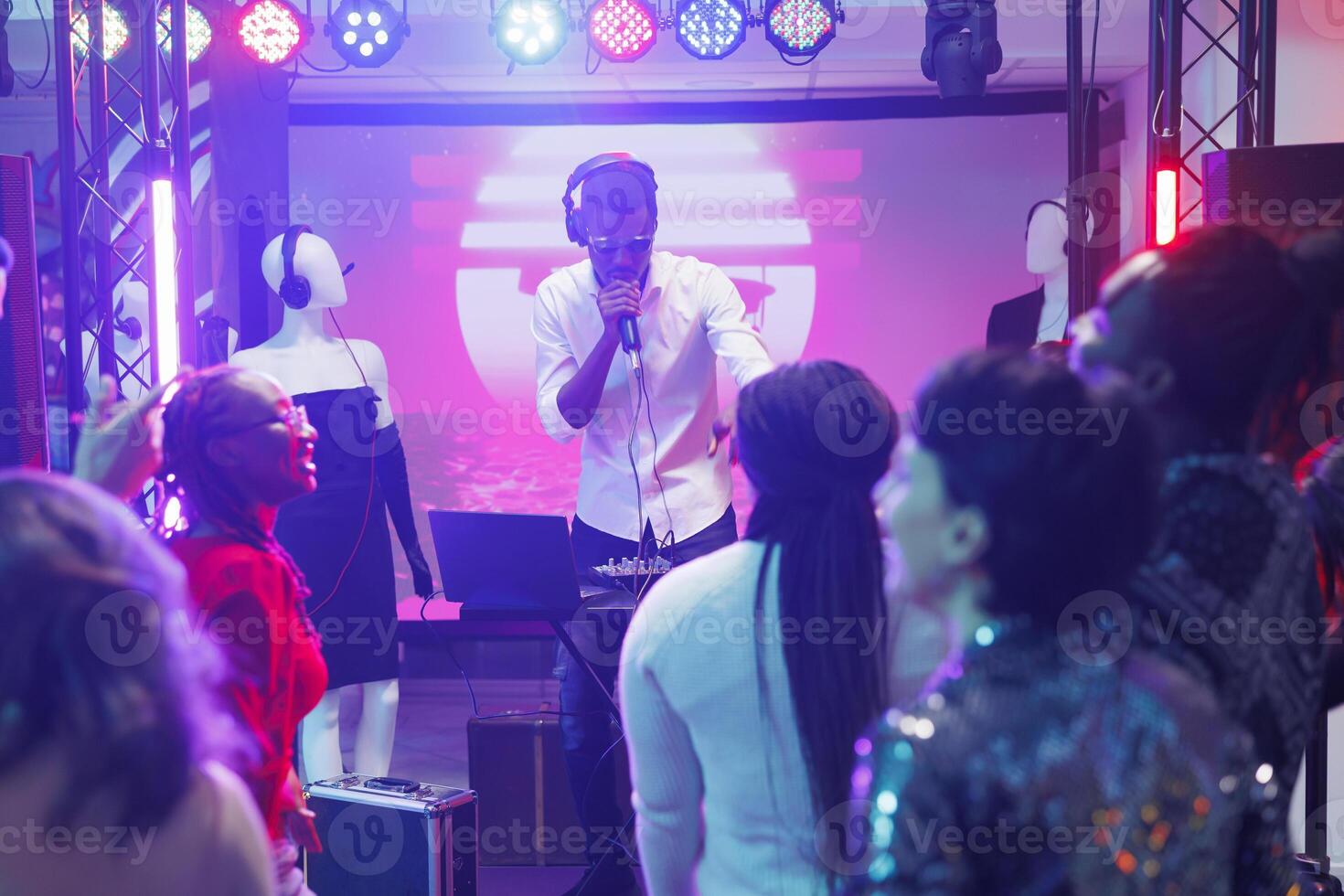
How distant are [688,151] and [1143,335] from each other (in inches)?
213

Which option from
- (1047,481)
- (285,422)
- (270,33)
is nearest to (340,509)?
(270,33)

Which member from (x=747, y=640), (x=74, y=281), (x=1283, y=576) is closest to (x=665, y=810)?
(x=747, y=640)

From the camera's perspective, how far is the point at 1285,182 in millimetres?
2807

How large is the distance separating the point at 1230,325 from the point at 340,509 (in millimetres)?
2994

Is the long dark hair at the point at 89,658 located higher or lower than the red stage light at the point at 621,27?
lower

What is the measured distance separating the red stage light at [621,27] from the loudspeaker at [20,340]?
2.67m

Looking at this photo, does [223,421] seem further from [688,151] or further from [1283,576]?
[688,151]

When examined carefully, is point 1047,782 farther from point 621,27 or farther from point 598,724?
point 621,27

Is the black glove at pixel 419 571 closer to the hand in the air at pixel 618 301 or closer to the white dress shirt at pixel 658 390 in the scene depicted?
the white dress shirt at pixel 658 390

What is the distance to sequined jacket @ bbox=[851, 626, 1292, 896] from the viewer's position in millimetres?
839

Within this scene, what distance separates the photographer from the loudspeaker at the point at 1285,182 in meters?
2.80

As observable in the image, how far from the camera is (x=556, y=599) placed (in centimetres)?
306

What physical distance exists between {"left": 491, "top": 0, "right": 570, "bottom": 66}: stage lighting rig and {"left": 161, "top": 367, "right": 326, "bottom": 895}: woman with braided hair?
3284mm

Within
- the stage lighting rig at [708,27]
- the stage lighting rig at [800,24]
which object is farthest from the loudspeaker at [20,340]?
the stage lighting rig at [800,24]
